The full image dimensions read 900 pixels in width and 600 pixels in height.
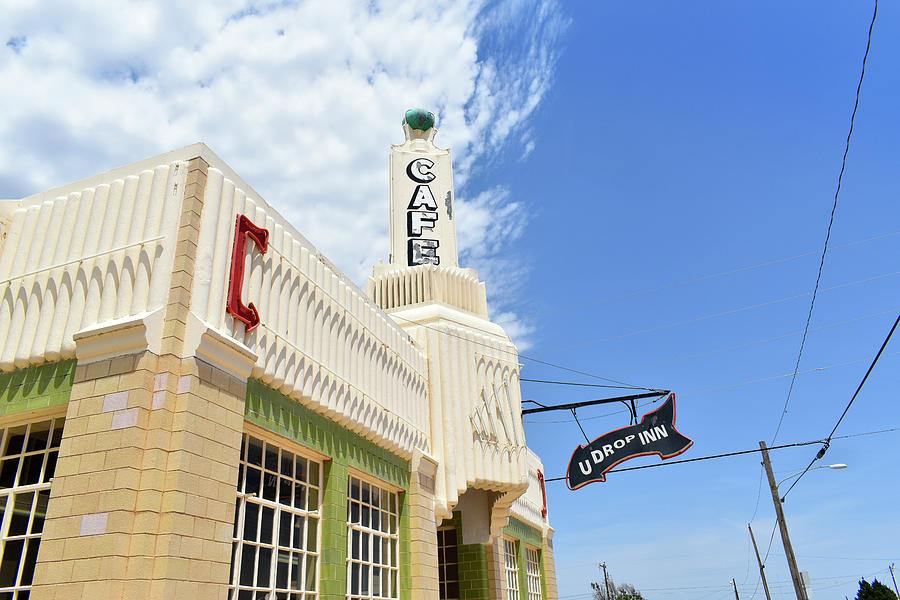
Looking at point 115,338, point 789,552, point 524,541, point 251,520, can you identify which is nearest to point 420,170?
point 524,541

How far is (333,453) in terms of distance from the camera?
1061 centimetres

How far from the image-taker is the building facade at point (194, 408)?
689 cm

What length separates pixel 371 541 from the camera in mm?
11648

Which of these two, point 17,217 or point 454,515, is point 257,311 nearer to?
point 17,217

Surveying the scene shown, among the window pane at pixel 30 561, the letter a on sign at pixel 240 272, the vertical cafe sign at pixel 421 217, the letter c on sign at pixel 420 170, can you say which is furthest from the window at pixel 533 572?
the window pane at pixel 30 561

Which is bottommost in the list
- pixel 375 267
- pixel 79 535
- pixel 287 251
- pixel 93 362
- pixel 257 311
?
pixel 79 535

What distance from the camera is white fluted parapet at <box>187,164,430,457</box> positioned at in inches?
334

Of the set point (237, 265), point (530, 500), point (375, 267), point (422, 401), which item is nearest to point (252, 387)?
point (237, 265)

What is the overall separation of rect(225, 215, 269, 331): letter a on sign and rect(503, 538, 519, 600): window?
41.4ft

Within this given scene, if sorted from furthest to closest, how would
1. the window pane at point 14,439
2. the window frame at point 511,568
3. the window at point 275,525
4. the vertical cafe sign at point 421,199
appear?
the window frame at point 511,568
the vertical cafe sign at point 421,199
the window at point 275,525
the window pane at point 14,439

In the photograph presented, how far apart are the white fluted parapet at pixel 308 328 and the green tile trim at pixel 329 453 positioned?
7.5 inches

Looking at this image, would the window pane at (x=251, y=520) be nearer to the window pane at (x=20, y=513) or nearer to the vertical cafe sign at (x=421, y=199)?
the window pane at (x=20, y=513)

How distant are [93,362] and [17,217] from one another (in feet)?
11.4

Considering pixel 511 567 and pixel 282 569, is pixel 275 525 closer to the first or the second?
pixel 282 569
